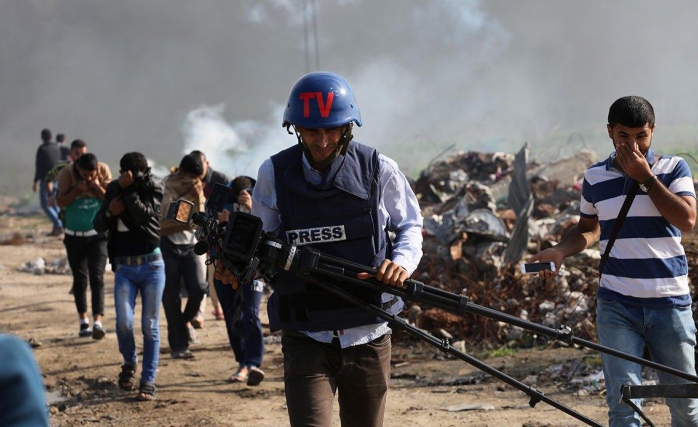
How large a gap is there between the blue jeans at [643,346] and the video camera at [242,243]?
1659 mm

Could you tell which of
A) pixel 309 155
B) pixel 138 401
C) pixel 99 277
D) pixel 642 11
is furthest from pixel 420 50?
pixel 309 155

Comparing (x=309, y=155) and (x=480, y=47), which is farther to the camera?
(x=480, y=47)

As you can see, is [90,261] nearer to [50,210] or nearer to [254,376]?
[254,376]

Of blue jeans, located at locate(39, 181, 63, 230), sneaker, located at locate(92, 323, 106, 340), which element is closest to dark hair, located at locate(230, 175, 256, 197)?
sneaker, located at locate(92, 323, 106, 340)

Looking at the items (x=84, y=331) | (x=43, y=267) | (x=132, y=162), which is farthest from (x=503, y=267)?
(x=43, y=267)

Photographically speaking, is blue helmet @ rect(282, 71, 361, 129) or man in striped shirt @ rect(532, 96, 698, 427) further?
man in striped shirt @ rect(532, 96, 698, 427)

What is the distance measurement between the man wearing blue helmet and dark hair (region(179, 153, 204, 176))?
4870 millimetres

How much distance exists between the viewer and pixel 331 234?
403 centimetres

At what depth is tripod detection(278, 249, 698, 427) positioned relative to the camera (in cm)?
357

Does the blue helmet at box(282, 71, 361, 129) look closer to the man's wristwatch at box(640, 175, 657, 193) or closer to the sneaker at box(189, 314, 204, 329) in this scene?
the man's wristwatch at box(640, 175, 657, 193)

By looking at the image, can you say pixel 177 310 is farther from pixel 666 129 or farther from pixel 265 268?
pixel 666 129

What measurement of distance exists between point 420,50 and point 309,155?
2479 cm

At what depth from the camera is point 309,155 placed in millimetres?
Result: 4137

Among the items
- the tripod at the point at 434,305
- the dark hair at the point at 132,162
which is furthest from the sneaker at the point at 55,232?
the tripod at the point at 434,305
